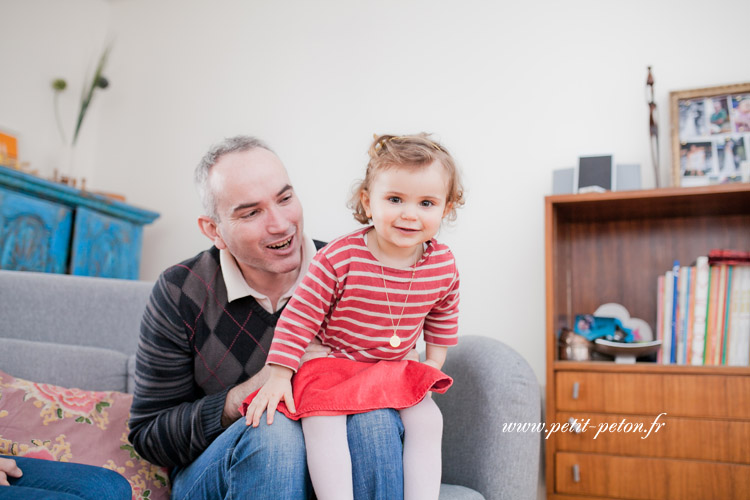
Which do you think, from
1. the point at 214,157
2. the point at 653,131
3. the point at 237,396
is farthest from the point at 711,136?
the point at 237,396

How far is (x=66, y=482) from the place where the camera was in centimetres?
92

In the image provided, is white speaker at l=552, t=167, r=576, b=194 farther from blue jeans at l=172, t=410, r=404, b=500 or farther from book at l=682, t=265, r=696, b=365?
blue jeans at l=172, t=410, r=404, b=500

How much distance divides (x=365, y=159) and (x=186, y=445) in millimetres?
1522

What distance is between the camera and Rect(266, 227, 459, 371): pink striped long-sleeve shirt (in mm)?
1122

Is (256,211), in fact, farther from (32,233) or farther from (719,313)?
(719,313)

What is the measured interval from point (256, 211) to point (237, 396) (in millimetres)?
432

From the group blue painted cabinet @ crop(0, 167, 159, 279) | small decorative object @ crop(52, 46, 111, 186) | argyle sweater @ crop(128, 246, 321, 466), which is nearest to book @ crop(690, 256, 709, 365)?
argyle sweater @ crop(128, 246, 321, 466)

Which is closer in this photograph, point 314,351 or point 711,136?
point 314,351

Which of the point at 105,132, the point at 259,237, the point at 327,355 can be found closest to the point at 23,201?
the point at 105,132

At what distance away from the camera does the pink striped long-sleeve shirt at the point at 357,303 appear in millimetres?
1122

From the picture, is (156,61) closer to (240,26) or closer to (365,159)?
(240,26)

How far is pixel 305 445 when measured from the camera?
3.46ft

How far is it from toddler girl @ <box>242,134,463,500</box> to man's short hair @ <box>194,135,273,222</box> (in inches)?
14.6

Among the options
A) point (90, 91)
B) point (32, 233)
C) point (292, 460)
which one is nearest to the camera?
point (292, 460)
